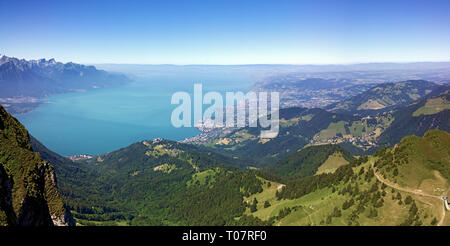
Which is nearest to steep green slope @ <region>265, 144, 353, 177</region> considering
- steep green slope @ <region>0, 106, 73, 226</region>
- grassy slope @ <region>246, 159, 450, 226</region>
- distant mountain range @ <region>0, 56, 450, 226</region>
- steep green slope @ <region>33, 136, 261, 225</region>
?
distant mountain range @ <region>0, 56, 450, 226</region>

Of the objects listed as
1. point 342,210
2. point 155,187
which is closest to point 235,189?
point 342,210

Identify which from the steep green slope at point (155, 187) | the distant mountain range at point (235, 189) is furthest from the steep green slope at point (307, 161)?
the steep green slope at point (155, 187)

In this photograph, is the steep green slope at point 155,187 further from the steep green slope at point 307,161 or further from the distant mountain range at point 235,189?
the steep green slope at point 307,161

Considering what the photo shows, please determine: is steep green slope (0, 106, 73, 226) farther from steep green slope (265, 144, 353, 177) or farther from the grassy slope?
steep green slope (265, 144, 353, 177)

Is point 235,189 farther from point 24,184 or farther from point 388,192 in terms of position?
point 24,184
